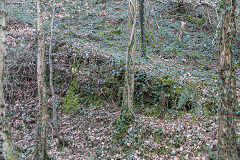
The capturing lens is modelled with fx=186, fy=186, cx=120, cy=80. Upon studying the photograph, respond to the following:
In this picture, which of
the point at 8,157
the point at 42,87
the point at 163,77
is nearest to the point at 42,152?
the point at 8,157

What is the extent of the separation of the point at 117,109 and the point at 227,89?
5162 millimetres

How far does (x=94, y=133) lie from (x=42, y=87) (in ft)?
10.2

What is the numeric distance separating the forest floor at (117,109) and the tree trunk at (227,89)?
877 mm

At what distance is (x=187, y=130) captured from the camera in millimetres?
6441

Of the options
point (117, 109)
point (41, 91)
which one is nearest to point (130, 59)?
point (117, 109)

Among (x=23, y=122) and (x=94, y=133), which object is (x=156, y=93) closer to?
(x=94, y=133)

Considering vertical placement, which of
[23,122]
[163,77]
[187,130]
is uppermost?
[163,77]

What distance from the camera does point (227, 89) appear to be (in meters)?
4.50

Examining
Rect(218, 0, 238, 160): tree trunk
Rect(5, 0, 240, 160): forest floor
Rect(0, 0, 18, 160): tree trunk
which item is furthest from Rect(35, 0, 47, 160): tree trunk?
Rect(218, 0, 238, 160): tree trunk

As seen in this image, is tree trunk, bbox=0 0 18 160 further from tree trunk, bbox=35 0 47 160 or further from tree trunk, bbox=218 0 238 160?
tree trunk, bbox=218 0 238 160

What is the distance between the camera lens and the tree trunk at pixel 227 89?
4.38m

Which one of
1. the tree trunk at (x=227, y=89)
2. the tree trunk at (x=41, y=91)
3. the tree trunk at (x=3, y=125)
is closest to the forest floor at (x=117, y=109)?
the tree trunk at (x=227, y=89)

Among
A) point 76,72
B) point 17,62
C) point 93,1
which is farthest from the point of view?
point 93,1

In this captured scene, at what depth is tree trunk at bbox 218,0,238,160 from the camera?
4379 mm
